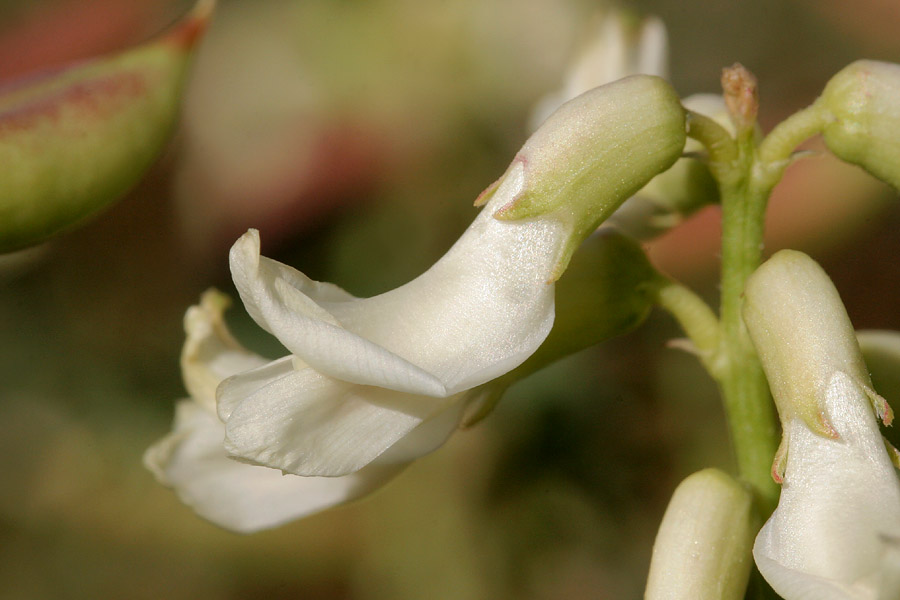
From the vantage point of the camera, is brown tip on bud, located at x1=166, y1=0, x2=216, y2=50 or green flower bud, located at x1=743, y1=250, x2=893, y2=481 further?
brown tip on bud, located at x1=166, y1=0, x2=216, y2=50

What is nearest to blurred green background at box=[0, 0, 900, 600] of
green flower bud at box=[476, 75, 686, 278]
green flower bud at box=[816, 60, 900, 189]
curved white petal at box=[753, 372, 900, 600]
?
green flower bud at box=[476, 75, 686, 278]

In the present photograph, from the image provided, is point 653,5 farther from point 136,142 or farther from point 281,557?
point 136,142

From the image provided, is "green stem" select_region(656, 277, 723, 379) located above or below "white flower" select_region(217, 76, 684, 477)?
below

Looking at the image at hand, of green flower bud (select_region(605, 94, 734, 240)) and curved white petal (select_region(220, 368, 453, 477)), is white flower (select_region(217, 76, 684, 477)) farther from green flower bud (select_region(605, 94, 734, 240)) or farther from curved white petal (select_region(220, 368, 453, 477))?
A: green flower bud (select_region(605, 94, 734, 240))

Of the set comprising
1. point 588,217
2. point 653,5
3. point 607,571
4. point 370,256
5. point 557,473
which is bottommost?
point 607,571

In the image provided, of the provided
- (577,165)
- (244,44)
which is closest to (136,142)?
(577,165)

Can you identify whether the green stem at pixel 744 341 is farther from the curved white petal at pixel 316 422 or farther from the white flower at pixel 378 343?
the curved white petal at pixel 316 422

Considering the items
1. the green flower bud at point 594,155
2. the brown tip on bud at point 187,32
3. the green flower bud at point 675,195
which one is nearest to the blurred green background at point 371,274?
the brown tip on bud at point 187,32
